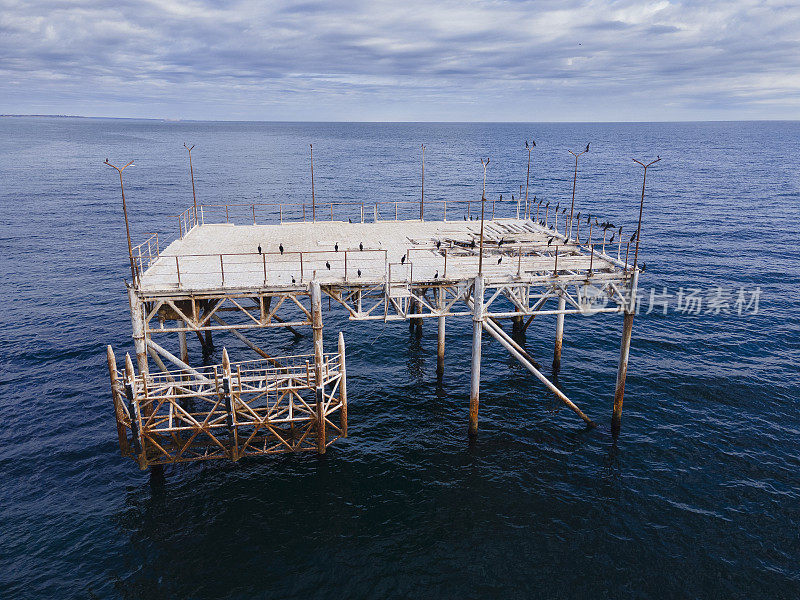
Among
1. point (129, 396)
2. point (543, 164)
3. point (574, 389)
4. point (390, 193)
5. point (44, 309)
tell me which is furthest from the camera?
point (543, 164)

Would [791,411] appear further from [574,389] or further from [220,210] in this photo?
[220,210]

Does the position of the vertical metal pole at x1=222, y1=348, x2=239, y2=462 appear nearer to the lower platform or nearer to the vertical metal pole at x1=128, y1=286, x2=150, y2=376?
the lower platform

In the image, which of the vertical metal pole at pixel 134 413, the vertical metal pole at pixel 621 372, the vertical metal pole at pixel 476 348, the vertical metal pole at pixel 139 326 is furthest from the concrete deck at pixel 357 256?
the vertical metal pole at pixel 134 413

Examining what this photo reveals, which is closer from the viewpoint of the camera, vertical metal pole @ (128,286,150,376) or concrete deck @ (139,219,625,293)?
vertical metal pole @ (128,286,150,376)

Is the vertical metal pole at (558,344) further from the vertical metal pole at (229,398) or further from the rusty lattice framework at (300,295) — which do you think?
the vertical metal pole at (229,398)

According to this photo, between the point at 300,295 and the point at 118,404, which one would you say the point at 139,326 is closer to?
the point at 118,404

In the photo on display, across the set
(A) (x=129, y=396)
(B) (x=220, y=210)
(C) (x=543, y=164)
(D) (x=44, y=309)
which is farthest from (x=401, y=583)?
(C) (x=543, y=164)

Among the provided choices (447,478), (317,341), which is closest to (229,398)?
(317,341)

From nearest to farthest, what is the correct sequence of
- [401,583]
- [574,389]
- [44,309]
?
[401,583] < [574,389] < [44,309]

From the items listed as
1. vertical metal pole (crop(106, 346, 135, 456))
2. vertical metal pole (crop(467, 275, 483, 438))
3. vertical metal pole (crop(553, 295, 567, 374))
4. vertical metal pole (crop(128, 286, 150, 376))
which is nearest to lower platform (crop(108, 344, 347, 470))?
vertical metal pole (crop(106, 346, 135, 456))
